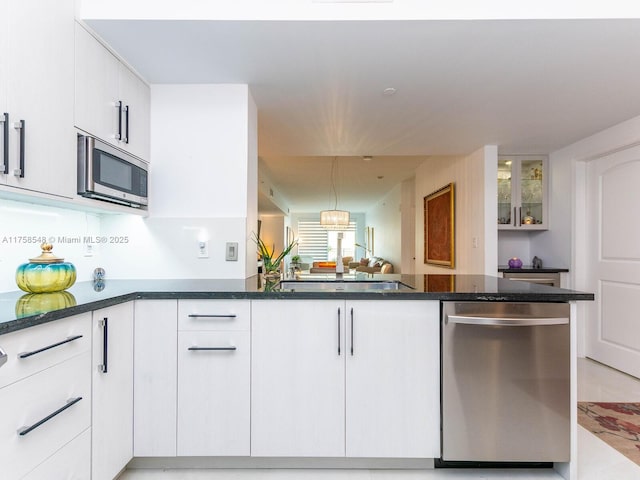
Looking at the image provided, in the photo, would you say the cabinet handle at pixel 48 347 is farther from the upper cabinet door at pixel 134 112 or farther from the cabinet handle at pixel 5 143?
the upper cabinet door at pixel 134 112

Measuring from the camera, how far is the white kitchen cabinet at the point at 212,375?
169 cm

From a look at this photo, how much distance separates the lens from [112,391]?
1.54m

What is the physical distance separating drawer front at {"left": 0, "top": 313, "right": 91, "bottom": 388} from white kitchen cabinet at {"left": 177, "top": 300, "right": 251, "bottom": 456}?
42 centimetres

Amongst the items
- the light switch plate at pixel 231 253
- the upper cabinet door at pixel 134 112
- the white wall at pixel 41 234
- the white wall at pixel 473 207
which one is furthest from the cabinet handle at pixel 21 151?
the white wall at pixel 473 207

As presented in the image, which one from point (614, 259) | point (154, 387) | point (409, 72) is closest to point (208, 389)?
point (154, 387)

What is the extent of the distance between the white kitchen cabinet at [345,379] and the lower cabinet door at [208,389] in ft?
0.21

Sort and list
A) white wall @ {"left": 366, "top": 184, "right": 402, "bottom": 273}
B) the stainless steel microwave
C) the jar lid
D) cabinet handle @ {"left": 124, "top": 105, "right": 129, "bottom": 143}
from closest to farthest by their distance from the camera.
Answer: the jar lid → the stainless steel microwave → cabinet handle @ {"left": 124, "top": 105, "right": 129, "bottom": 143} → white wall @ {"left": 366, "top": 184, "right": 402, "bottom": 273}

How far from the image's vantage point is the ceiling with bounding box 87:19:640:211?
1714 mm

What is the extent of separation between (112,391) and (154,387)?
192 millimetres

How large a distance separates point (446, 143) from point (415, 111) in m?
0.95

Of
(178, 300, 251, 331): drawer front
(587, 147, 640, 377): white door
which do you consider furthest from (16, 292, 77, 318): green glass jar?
→ (587, 147, 640, 377): white door

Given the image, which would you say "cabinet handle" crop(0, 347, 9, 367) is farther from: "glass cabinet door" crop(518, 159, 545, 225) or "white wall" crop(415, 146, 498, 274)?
"glass cabinet door" crop(518, 159, 545, 225)

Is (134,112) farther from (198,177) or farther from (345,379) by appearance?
(345,379)

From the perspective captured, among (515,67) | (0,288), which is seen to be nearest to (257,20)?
(515,67)
